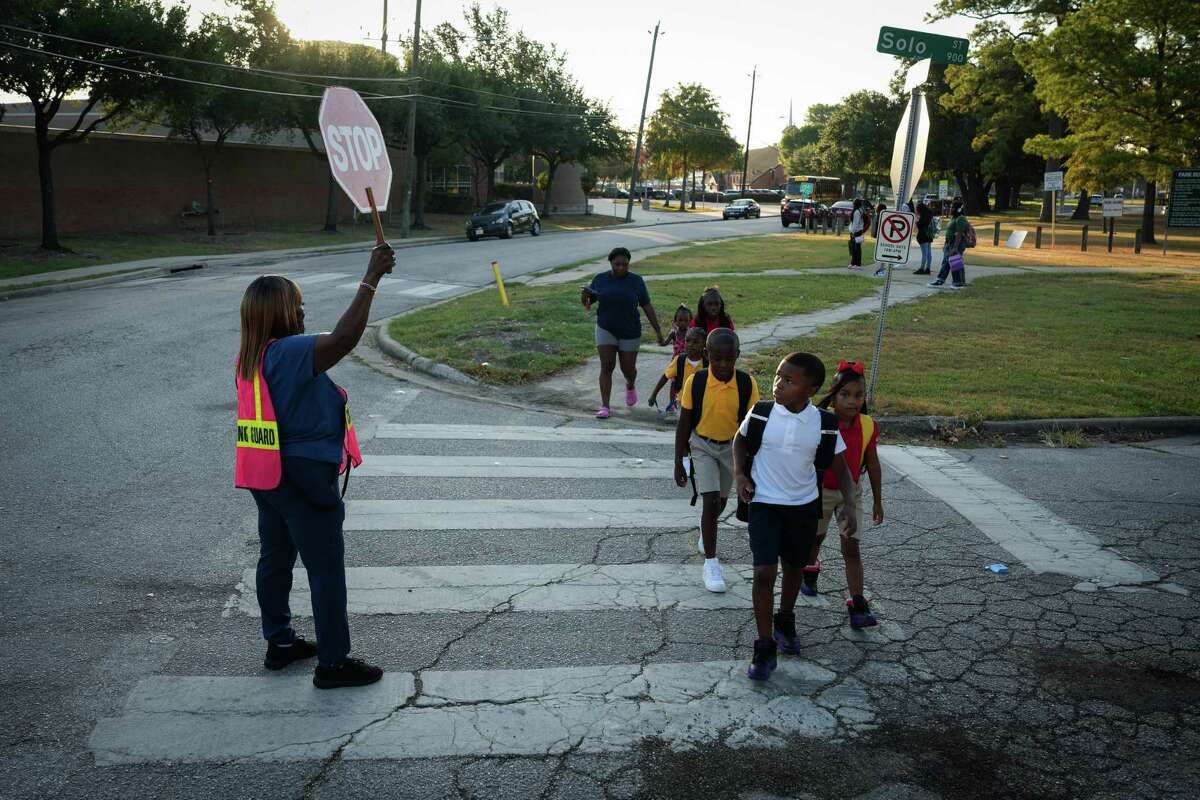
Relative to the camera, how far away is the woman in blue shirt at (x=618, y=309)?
9.50 metres

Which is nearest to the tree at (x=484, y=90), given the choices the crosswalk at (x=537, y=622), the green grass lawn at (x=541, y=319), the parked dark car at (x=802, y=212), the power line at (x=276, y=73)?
the power line at (x=276, y=73)

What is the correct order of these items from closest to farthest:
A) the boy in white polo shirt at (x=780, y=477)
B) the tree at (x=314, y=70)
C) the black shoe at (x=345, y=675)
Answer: the black shoe at (x=345, y=675), the boy in white polo shirt at (x=780, y=477), the tree at (x=314, y=70)

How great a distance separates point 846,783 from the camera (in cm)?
374

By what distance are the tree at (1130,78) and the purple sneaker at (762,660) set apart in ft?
94.6

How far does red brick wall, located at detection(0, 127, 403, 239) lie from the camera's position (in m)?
29.4

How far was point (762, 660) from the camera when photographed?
457 cm

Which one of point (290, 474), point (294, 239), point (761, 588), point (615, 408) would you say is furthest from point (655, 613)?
point (294, 239)

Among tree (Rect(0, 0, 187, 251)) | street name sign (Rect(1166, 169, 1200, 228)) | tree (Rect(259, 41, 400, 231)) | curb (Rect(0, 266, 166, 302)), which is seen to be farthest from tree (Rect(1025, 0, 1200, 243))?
curb (Rect(0, 266, 166, 302))

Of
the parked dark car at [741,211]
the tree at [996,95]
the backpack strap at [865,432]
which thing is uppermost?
the tree at [996,95]

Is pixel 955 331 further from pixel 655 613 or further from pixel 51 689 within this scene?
pixel 51 689

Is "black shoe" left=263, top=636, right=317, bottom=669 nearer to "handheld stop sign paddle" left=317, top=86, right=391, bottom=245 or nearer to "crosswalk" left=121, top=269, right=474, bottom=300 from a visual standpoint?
"handheld stop sign paddle" left=317, top=86, right=391, bottom=245

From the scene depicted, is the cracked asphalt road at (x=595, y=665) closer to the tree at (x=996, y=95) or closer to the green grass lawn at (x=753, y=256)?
the green grass lawn at (x=753, y=256)

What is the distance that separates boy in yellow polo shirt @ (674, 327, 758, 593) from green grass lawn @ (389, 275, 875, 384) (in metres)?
6.23

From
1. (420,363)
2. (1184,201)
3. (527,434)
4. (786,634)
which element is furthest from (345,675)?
(1184,201)
